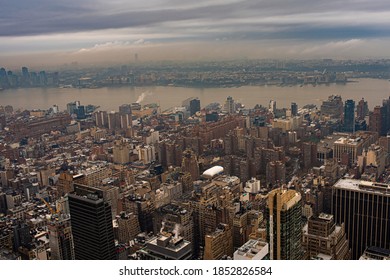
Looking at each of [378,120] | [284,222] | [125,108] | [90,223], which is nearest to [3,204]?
[90,223]

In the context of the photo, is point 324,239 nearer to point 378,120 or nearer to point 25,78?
point 378,120

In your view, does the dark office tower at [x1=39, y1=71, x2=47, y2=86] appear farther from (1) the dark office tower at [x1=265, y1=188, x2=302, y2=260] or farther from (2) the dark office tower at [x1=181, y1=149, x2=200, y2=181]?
(1) the dark office tower at [x1=265, y1=188, x2=302, y2=260]

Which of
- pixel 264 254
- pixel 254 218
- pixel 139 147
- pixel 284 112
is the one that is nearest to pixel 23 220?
pixel 139 147

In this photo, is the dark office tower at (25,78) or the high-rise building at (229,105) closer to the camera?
the dark office tower at (25,78)

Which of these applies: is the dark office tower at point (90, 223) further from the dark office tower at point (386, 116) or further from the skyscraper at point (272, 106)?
the dark office tower at point (386, 116)

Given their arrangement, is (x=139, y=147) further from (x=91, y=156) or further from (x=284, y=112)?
(x=284, y=112)

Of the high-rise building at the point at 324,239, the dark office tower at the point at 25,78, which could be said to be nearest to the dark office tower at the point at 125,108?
the dark office tower at the point at 25,78

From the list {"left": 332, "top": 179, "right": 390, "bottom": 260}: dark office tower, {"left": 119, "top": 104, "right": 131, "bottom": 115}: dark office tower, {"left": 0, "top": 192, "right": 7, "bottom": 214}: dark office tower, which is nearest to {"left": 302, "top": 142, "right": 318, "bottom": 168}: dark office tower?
{"left": 332, "top": 179, "right": 390, "bottom": 260}: dark office tower
